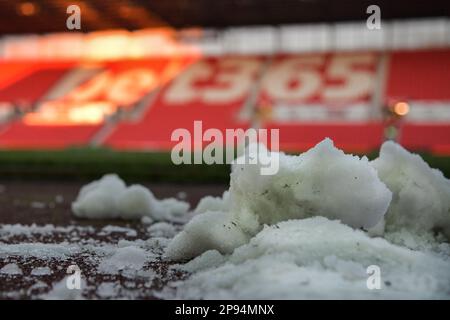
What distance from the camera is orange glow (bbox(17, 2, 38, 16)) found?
27797 millimetres

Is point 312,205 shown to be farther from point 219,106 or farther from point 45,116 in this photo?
point 45,116

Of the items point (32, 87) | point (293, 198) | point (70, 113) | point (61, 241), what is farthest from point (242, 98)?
point (293, 198)

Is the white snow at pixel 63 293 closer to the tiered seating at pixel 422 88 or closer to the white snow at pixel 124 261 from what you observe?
the white snow at pixel 124 261

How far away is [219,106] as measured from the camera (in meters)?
27.9

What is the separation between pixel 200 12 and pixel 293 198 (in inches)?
986

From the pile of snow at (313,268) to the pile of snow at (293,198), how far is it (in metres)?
0.14

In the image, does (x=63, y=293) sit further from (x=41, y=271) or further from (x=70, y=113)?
(x=70, y=113)

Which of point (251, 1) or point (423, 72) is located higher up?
point (251, 1)

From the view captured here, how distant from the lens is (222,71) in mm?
30781

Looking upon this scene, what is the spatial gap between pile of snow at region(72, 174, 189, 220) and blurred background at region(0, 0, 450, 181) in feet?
52.9
